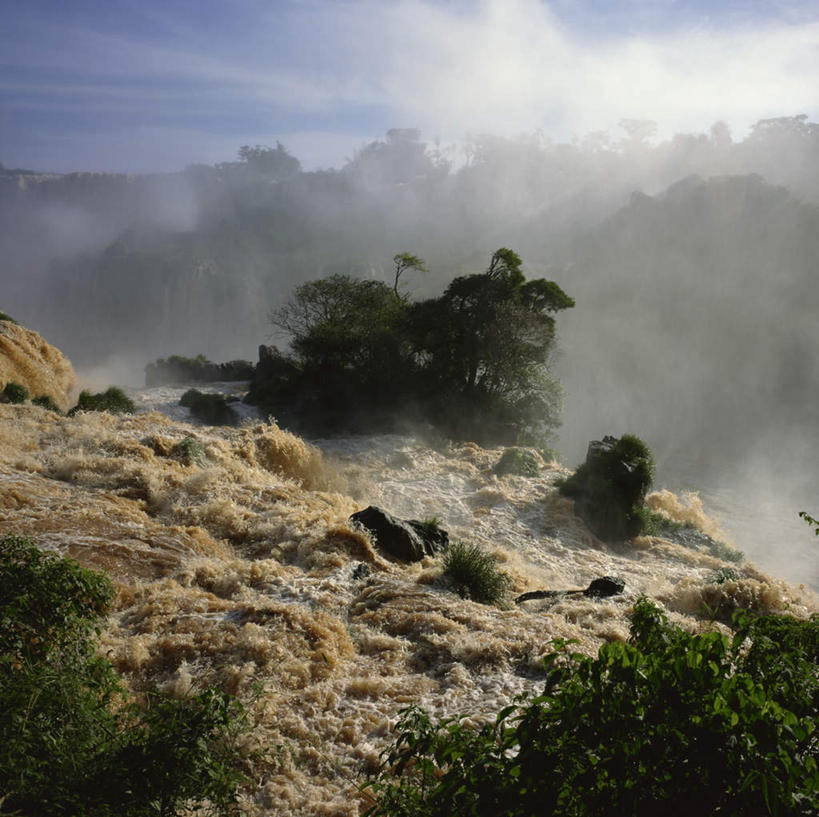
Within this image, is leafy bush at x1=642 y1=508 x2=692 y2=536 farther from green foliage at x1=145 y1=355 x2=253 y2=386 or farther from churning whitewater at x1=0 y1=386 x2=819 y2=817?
green foliage at x1=145 y1=355 x2=253 y2=386

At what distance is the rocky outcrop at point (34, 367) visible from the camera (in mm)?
19234

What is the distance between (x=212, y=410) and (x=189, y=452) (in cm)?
1260

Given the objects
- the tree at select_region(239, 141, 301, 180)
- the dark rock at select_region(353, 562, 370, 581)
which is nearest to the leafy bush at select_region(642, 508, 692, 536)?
the dark rock at select_region(353, 562, 370, 581)

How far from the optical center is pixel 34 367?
2017cm

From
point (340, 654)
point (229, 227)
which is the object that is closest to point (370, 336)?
point (340, 654)

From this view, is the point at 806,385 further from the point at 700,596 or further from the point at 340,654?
the point at 340,654

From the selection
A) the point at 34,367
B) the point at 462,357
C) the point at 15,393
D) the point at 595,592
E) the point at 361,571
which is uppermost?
the point at 462,357

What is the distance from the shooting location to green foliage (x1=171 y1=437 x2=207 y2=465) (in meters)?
13.7

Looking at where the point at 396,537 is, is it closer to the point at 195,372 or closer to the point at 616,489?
the point at 616,489

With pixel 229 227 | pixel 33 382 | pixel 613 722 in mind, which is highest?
pixel 229 227

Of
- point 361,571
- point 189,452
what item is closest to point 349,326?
point 189,452

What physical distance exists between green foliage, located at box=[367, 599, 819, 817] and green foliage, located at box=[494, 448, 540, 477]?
1754cm

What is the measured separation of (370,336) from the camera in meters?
25.6

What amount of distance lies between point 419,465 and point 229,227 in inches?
5682
